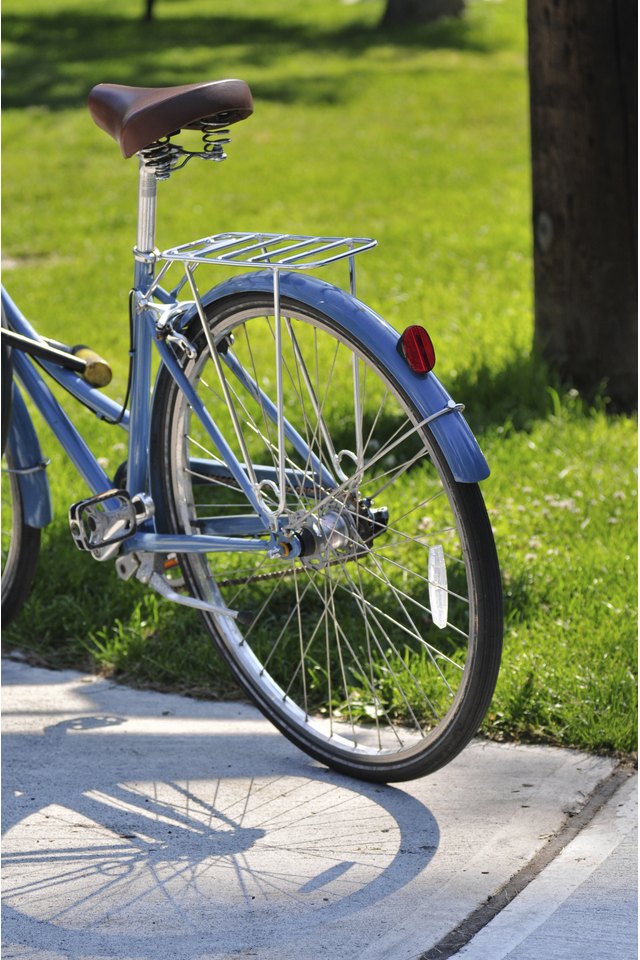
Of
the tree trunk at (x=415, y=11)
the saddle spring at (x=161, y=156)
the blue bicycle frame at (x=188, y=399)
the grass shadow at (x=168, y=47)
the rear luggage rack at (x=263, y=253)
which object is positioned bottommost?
the blue bicycle frame at (x=188, y=399)

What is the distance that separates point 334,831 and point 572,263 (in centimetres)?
321

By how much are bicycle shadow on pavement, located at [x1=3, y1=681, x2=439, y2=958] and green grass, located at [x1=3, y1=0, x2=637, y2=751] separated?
0.38 metres

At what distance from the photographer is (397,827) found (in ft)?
9.32

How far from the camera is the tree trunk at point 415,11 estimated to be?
59.6 feet

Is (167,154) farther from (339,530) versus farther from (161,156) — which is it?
(339,530)

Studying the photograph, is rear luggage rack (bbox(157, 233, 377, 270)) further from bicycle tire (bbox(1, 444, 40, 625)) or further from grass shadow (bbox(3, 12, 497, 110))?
grass shadow (bbox(3, 12, 497, 110))

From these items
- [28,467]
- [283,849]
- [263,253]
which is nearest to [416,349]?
[263,253]

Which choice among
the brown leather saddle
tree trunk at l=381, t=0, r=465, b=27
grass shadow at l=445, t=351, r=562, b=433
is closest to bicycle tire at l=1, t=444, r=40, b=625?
the brown leather saddle

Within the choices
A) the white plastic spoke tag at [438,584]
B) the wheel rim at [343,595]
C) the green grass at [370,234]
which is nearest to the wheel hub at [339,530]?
the wheel rim at [343,595]

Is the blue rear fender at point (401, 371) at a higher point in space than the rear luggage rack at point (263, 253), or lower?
lower

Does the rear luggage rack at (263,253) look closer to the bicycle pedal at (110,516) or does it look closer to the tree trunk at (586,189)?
the bicycle pedal at (110,516)

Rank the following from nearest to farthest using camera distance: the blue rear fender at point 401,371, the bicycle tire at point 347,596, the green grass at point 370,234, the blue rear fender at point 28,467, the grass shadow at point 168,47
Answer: the blue rear fender at point 401,371, the bicycle tire at point 347,596, the blue rear fender at point 28,467, the green grass at point 370,234, the grass shadow at point 168,47

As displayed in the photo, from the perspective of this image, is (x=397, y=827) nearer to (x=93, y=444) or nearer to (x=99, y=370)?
(x=99, y=370)

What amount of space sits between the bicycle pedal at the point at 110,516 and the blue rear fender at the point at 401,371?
69cm
